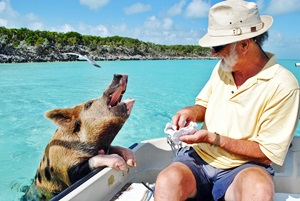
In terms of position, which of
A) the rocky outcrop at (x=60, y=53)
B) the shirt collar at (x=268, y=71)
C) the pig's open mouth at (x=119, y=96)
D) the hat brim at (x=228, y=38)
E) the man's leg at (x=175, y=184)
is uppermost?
the rocky outcrop at (x=60, y=53)

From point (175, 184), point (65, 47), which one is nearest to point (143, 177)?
point (175, 184)

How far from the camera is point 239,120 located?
215 cm

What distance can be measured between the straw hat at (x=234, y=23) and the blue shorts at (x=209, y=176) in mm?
773

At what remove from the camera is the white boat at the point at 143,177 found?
7.17ft

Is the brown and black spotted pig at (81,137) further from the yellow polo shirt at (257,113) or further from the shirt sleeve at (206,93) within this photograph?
the yellow polo shirt at (257,113)

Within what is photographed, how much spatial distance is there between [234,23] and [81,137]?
5.66ft

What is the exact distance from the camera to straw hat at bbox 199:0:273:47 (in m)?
2.07

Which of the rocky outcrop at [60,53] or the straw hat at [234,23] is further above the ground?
the rocky outcrop at [60,53]

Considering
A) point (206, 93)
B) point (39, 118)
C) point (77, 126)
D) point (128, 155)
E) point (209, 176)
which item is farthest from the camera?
point (39, 118)

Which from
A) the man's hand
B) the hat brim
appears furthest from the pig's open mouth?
the hat brim

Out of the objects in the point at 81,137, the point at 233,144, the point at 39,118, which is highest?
the point at 233,144

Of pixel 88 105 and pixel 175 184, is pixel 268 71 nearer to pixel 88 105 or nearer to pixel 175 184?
pixel 175 184

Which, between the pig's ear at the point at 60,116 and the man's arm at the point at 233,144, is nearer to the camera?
the man's arm at the point at 233,144

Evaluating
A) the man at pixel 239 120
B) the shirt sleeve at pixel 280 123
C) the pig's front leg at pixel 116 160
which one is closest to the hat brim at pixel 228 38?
the man at pixel 239 120
